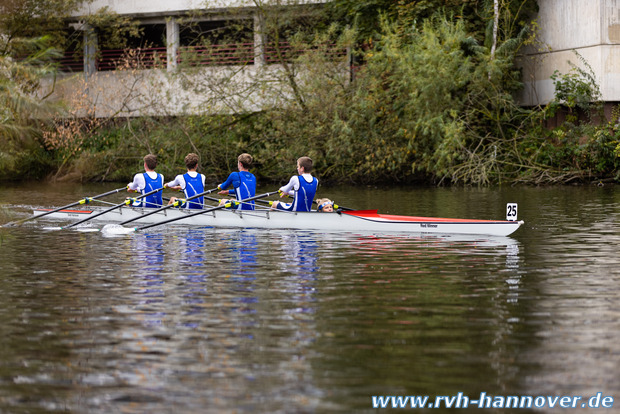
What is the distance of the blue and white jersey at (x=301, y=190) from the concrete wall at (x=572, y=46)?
57.5 ft

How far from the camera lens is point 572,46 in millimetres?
33938

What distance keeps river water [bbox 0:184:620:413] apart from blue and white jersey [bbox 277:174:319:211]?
1.26 metres

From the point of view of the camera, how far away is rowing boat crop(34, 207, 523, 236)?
16.9m

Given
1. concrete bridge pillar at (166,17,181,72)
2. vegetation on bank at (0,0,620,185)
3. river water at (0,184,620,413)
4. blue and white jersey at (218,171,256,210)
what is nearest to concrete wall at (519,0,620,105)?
vegetation on bank at (0,0,620,185)

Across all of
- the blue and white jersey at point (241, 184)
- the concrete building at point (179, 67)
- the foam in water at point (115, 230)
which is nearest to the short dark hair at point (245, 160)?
the blue and white jersey at point (241, 184)

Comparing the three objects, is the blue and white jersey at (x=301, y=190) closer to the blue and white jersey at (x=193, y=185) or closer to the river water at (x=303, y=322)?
the river water at (x=303, y=322)

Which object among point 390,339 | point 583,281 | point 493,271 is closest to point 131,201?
point 493,271

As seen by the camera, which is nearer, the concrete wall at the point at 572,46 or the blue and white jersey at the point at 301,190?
the blue and white jersey at the point at 301,190

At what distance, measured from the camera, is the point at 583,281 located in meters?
11.9

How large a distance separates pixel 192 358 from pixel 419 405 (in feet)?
7.08

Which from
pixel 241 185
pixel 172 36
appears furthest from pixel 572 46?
pixel 241 185

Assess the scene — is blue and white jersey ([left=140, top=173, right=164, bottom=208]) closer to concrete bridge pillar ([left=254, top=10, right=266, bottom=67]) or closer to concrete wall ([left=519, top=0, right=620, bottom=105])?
concrete bridge pillar ([left=254, top=10, right=266, bottom=67])

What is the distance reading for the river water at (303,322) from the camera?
7094mm

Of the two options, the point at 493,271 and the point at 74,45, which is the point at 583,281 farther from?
the point at 74,45
